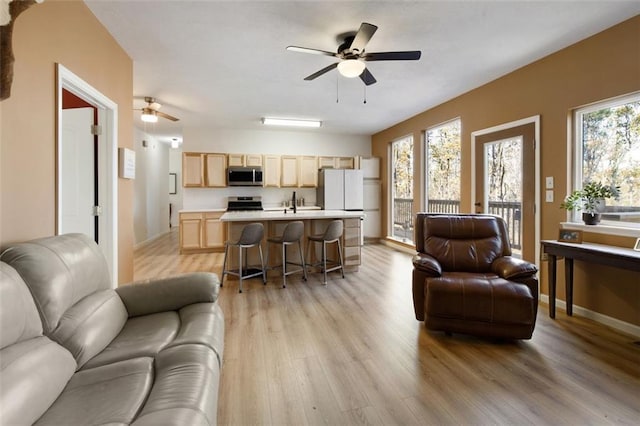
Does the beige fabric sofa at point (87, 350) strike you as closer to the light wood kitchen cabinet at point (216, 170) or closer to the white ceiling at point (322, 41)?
the white ceiling at point (322, 41)

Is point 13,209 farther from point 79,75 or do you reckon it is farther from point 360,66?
point 360,66

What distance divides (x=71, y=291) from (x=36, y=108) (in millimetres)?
1181

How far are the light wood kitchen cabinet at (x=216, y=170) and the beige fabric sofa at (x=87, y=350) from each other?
4958 millimetres

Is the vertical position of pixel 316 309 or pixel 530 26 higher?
pixel 530 26

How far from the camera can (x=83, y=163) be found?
2709 millimetres

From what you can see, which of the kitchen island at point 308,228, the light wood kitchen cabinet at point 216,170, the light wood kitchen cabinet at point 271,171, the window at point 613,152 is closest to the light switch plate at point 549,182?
the window at point 613,152

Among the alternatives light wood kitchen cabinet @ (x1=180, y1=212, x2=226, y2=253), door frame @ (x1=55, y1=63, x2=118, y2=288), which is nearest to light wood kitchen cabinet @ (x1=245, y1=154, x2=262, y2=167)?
light wood kitchen cabinet @ (x1=180, y1=212, x2=226, y2=253)

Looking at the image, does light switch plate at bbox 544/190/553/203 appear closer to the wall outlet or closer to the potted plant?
the wall outlet

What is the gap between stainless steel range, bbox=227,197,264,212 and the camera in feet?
21.9

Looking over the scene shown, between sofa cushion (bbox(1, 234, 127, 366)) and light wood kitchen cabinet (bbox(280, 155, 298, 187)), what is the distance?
207 inches

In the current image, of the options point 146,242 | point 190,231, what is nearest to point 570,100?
point 190,231

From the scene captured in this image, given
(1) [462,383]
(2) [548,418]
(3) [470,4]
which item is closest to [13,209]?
(1) [462,383]

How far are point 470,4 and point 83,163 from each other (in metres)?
3.57

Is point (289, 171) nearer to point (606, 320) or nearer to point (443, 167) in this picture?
point (443, 167)
